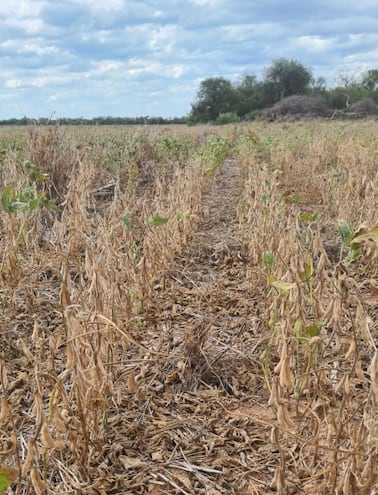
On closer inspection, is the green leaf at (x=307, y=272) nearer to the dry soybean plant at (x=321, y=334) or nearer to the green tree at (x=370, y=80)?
the dry soybean plant at (x=321, y=334)

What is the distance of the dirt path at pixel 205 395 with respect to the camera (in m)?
1.56

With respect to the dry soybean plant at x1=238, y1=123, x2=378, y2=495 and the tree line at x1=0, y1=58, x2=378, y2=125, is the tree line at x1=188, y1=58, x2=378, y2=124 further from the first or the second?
the dry soybean plant at x1=238, y1=123, x2=378, y2=495

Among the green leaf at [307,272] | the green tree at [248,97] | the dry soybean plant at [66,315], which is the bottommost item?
the dry soybean plant at [66,315]

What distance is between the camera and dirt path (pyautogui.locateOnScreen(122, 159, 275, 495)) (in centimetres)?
156

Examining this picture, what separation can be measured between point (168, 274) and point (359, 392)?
5.15 feet

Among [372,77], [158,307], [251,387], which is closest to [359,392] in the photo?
[251,387]

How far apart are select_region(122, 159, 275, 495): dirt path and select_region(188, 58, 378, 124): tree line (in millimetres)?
30518

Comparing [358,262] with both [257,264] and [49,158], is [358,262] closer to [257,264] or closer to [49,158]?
[257,264]

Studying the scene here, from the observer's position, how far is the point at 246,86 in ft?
126

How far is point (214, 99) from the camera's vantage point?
118 ft

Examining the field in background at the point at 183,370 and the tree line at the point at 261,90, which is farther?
the tree line at the point at 261,90

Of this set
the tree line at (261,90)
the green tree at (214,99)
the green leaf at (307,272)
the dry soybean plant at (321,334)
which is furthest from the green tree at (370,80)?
the green leaf at (307,272)

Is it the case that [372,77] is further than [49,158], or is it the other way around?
[372,77]

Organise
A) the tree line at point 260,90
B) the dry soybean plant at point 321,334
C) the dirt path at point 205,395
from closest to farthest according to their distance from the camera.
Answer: the dry soybean plant at point 321,334 < the dirt path at point 205,395 < the tree line at point 260,90
